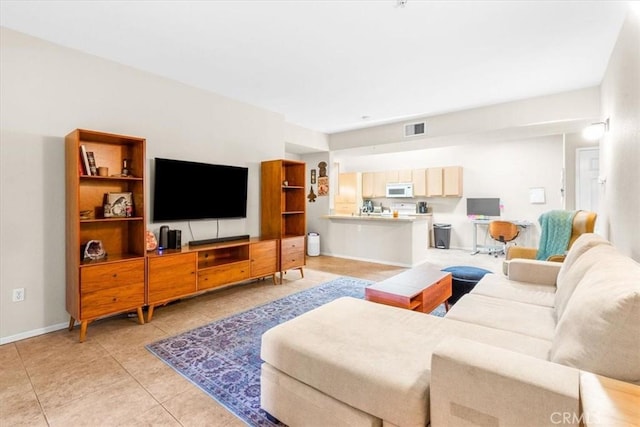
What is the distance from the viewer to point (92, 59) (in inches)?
121

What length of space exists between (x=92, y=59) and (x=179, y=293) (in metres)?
2.50

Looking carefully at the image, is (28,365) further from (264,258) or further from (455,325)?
(455,325)

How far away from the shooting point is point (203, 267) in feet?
11.8

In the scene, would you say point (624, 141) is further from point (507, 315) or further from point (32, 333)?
point (32, 333)

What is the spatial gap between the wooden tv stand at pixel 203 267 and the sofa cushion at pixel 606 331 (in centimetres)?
312

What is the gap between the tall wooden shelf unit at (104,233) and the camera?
8.59 feet

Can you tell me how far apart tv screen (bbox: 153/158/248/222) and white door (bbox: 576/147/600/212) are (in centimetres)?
563

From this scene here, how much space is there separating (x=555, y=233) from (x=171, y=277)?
165 inches

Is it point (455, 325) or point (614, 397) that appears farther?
point (455, 325)

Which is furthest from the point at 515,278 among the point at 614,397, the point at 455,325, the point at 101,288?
the point at 101,288

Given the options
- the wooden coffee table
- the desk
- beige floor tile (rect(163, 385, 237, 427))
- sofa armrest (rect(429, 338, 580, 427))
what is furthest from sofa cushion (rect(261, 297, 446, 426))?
the desk

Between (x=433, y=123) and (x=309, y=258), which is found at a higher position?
(x=433, y=123)

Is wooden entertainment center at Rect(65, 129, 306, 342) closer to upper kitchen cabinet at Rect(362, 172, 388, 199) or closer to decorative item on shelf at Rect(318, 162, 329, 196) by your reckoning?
decorative item on shelf at Rect(318, 162, 329, 196)

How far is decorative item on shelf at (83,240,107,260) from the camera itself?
2.82 meters
